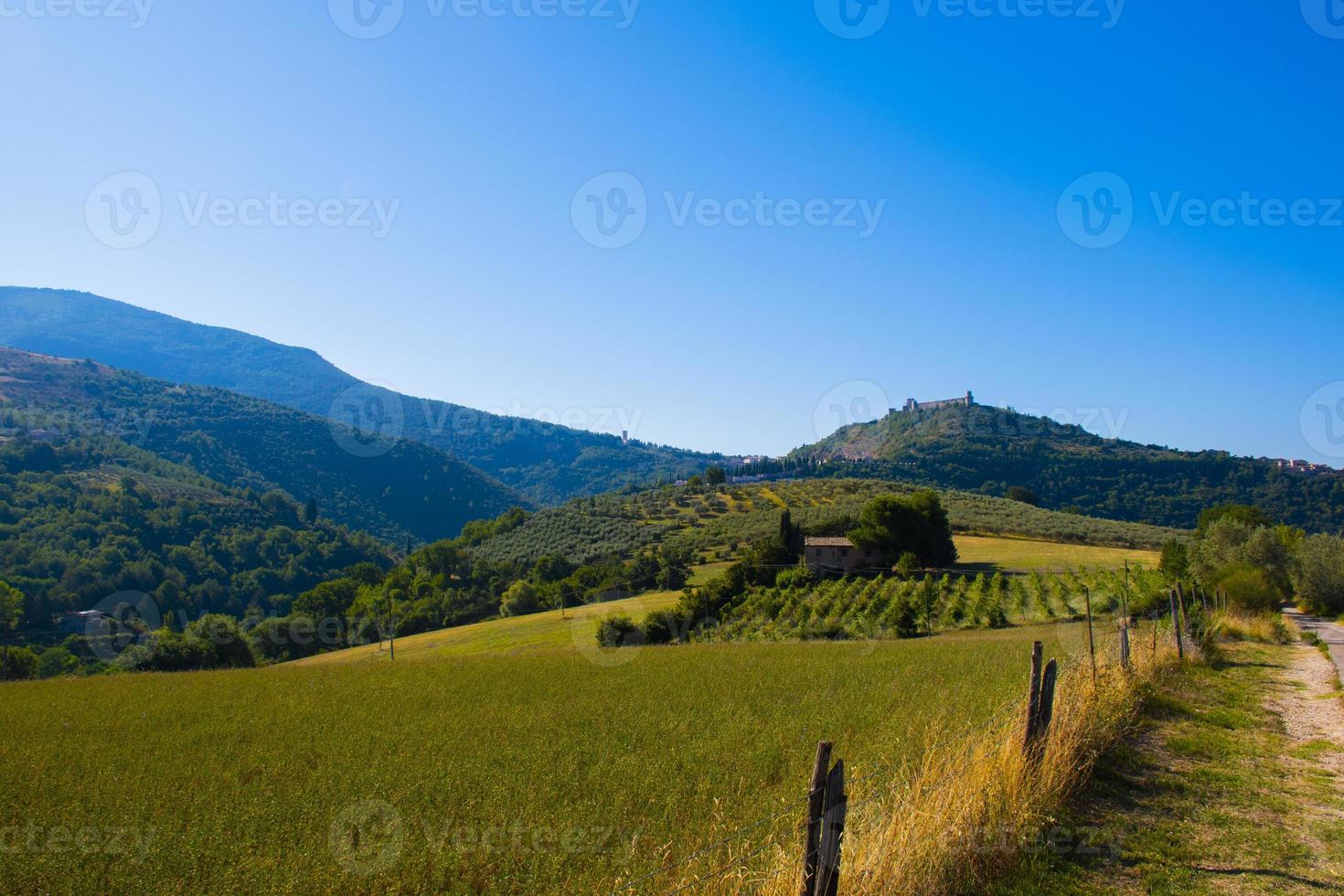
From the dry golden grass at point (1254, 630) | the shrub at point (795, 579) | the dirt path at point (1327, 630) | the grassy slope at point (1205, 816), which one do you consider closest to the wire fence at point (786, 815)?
the grassy slope at point (1205, 816)

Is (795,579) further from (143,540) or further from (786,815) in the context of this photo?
(143,540)

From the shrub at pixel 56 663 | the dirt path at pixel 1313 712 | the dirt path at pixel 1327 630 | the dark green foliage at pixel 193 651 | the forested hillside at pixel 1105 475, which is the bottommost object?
the shrub at pixel 56 663

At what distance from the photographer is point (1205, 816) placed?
690cm

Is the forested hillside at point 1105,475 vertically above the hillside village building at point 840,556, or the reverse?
the forested hillside at point 1105,475

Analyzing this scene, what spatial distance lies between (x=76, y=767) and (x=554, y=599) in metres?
53.9

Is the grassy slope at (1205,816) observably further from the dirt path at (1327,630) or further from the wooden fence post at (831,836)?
the dirt path at (1327,630)

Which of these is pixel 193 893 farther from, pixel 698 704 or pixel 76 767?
pixel 698 704

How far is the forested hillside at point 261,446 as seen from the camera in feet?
474

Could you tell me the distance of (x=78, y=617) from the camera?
211ft

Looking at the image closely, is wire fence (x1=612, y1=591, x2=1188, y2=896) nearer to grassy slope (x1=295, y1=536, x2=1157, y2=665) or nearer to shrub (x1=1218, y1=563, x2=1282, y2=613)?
shrub (x1=1218, y1=563, x2=1282, y2=613)

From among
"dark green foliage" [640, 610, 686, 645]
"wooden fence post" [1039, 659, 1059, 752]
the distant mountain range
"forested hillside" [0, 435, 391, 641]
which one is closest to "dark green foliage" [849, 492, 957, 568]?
"dark green foliage" [640, 610, 686, 645]

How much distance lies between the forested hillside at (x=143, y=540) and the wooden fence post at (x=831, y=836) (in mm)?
70569

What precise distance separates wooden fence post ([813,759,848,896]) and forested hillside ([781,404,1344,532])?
119782 mm

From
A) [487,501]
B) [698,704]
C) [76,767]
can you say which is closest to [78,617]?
[76,767]
